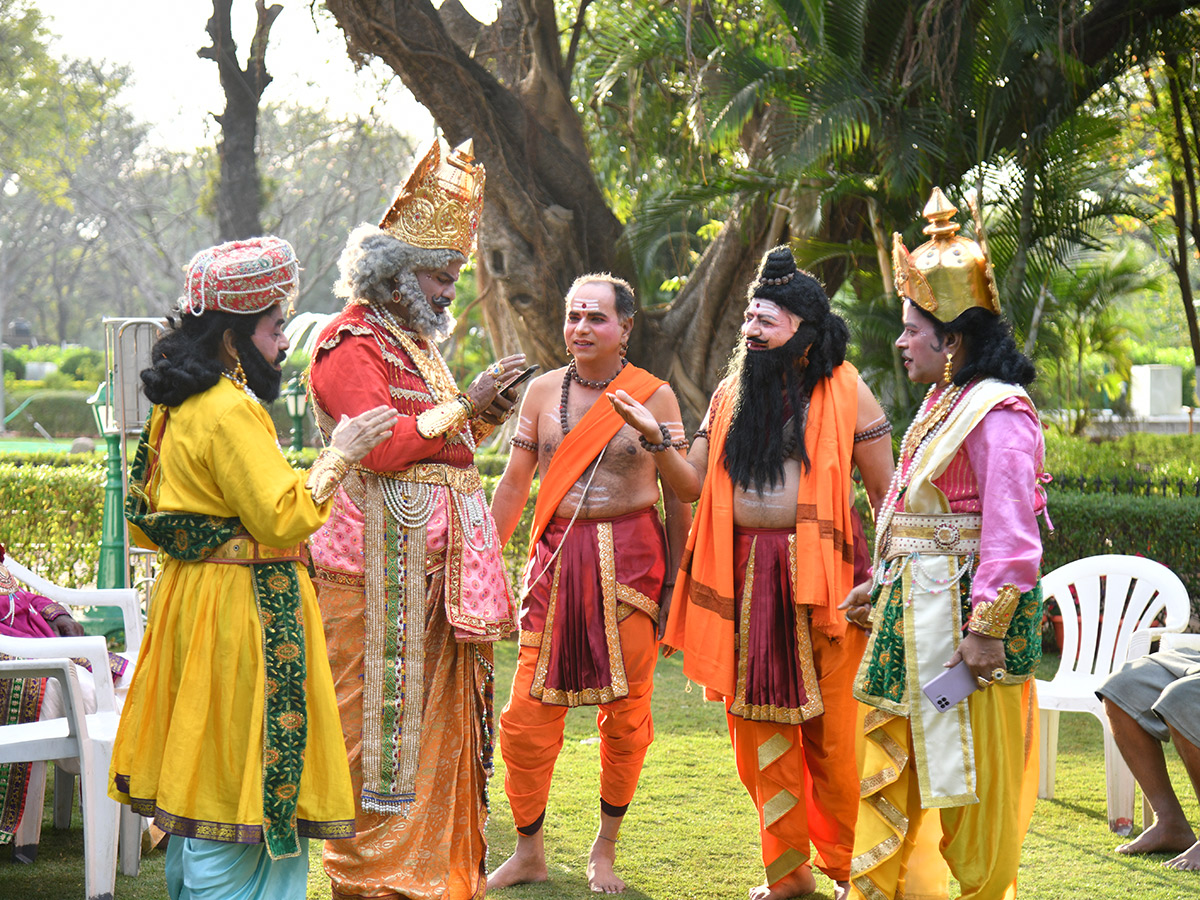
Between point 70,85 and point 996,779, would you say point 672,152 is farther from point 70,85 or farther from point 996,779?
point 70,85

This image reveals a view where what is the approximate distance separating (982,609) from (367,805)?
6.49 ft

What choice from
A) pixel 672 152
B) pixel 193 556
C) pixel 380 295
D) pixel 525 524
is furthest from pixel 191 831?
pixel 672 152

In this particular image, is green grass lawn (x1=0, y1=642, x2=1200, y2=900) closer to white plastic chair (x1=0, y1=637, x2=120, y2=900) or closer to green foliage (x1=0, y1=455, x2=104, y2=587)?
white plastic chair (x1=0, y1=637, x2=120, y2=900)

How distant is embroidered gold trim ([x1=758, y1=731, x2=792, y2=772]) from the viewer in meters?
4.08

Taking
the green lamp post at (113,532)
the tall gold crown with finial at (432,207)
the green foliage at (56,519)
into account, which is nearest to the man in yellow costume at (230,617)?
the tall gold crown with finial at (432,207)

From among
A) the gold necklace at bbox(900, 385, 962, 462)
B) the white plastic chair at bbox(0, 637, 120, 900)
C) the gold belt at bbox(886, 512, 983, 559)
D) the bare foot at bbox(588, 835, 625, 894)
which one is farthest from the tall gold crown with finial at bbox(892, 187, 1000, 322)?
the white plastic chair at bbox(0, 637, 120, 900)

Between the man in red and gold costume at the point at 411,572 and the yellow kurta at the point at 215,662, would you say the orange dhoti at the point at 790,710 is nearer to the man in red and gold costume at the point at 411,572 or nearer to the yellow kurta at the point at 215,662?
the man in red and gold costume at the point at 411,572

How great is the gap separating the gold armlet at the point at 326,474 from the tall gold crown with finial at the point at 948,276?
173cm

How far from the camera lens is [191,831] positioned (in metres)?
3.03

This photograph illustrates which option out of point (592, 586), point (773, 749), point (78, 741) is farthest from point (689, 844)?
point (78, 741)

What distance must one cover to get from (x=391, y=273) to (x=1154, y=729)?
327cm

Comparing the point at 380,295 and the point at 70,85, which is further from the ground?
the point at 70,85

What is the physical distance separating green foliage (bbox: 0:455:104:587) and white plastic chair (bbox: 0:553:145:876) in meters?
5.04

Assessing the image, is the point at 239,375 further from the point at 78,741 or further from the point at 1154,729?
the point at 1154,729
